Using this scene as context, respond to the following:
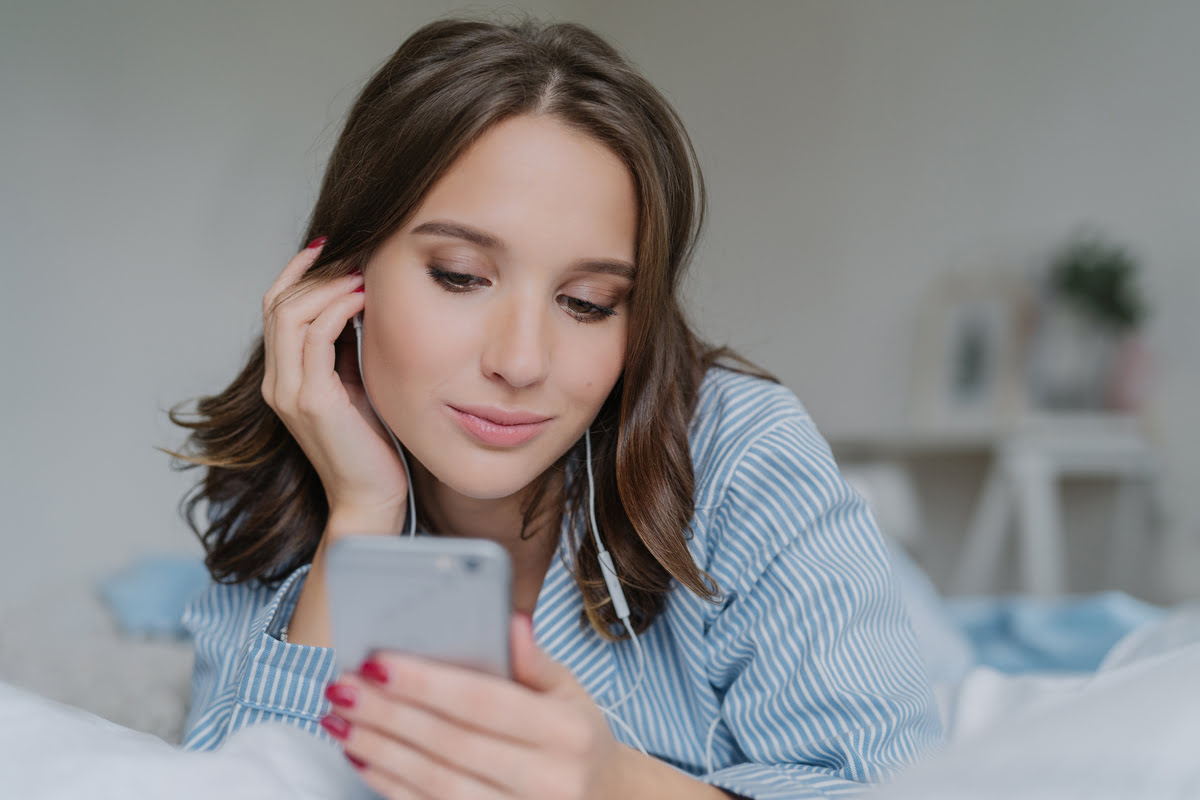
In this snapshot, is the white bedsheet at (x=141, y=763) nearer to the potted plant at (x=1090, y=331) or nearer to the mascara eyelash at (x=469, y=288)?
the mascara eyelash at (x=469, y=288)

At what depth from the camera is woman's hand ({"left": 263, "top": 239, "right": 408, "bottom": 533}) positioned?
37.4 inches

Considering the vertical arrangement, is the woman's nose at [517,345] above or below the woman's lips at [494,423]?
above

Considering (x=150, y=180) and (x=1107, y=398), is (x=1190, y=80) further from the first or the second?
(x=150, y=180)

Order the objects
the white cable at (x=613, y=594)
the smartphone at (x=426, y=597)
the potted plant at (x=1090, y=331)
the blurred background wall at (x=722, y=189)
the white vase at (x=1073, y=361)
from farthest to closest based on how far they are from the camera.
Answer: the white vase at (x=1073, y=361) → the potted plant at (x=1090, y=331) → the blurred background wall at (x=722, y=189) → the white cable at (x=613, y=594) → the smartphone at (x=426, y=597)

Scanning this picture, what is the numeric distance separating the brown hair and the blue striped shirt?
39mm

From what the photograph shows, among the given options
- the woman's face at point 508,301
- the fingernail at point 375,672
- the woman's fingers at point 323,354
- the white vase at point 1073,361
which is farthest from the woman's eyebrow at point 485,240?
the white vase at point 1073,361

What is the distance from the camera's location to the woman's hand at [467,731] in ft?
1.69

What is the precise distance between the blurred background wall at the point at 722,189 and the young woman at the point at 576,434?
57 cm

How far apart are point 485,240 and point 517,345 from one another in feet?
0.32

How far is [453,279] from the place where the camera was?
0.85 meters

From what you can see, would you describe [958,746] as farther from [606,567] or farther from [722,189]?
[722,189]

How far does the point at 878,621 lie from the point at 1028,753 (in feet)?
1.59

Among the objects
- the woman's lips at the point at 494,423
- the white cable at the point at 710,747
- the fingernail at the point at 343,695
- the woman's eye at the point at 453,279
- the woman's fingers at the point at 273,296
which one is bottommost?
the white cable at the point at 710,747

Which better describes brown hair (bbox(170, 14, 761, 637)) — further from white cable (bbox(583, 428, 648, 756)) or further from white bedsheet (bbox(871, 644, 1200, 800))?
white bedsheet (bbox(871, 644, 1200, 800))
